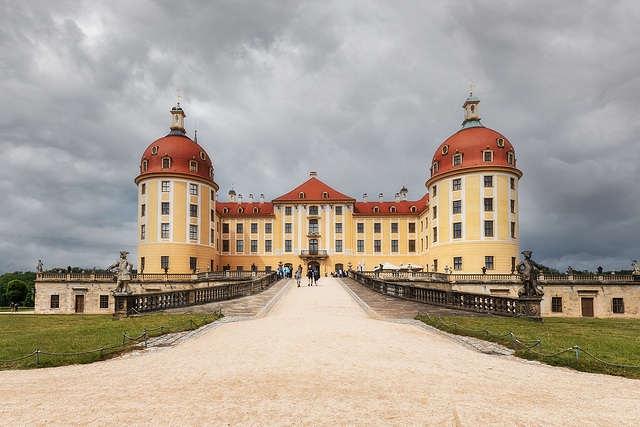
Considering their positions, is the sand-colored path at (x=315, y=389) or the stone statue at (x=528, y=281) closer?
the sand-colored path at (x=315, y=389)

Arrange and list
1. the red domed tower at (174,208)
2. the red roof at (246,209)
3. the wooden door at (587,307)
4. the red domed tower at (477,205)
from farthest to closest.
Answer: the red roof at (246,209) < the red domed tower at (174,208) < the red domed tower at (477,205) < the wooden door at (587,307)

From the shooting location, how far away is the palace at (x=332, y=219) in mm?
46594

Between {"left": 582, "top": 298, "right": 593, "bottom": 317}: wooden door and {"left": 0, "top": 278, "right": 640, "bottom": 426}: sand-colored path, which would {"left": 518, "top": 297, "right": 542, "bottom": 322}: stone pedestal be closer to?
{"left": 0, "top": 278, "right": 640, "bottom": 426}: sand-colored path

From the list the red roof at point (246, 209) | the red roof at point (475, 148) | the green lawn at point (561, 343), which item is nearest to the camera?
the green lawn at point (561, 343)

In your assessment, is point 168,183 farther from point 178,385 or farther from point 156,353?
point 178,385

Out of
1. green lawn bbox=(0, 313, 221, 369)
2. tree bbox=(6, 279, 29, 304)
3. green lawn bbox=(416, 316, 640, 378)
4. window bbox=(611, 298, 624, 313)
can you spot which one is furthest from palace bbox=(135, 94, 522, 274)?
tree bbox=(6, 279, 29, 304)

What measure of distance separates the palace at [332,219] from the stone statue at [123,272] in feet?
94.7

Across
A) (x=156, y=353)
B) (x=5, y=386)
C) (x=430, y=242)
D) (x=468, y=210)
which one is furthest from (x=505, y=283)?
(x=5, y=386)

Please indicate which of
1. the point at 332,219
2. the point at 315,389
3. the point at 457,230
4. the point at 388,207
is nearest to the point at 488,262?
the point at 457,230

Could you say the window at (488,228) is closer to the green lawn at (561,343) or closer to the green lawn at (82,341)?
the green lawn at (561,343)

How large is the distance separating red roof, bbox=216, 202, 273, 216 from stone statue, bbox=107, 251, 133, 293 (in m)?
42.5

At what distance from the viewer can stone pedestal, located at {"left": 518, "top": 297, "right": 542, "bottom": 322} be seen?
56.9 feet

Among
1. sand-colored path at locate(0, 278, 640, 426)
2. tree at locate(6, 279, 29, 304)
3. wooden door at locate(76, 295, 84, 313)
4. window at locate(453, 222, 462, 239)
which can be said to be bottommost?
tree at locate(6, 279, 29, 304)

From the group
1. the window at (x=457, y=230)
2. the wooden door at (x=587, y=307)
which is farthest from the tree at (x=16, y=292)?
the wooden door at (x=587, y=307)
